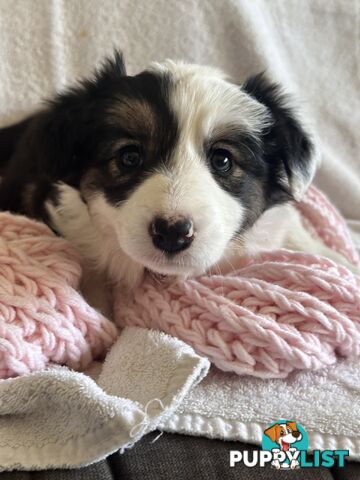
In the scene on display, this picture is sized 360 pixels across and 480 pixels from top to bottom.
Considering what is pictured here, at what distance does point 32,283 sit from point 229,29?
164cm

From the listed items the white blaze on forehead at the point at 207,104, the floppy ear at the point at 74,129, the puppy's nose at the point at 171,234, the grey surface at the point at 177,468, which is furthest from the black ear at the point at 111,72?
the grey surface at the point at 177,468

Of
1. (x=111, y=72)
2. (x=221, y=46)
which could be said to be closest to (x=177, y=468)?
(x=111, y=72)

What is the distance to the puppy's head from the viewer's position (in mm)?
1569

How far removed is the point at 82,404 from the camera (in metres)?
1.32

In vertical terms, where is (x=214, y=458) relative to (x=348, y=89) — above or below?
below

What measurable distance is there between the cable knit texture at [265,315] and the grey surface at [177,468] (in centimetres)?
25

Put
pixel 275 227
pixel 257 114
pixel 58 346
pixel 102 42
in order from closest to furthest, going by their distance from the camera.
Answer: pixel 58 346 → pixel 257 114 → pixel 275 227 → pixel 102 42

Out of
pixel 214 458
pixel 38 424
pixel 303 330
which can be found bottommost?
pixel 38 424

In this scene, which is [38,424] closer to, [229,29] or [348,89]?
[229,29]

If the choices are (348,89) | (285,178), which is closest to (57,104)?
(285,178)

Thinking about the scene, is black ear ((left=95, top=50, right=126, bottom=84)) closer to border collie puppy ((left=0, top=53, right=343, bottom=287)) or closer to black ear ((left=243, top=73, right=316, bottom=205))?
border collie puppy ((left=0, top=53, right=343, bottom=287))

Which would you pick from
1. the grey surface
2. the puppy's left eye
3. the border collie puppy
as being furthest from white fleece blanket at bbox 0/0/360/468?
the grey surface

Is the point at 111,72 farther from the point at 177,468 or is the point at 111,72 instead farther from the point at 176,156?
the point at 177,468

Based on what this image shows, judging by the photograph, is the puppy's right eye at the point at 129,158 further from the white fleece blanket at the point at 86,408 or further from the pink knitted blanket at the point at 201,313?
the white fleece blanket at the point at 86,408
